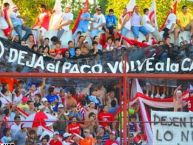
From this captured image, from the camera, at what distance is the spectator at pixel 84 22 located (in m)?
13.7

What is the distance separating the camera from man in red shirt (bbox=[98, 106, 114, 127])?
1084 cm

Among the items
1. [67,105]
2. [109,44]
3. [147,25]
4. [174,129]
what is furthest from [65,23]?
[174,129]

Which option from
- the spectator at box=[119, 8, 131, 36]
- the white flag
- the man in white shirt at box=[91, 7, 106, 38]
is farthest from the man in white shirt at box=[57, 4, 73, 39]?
the white flag

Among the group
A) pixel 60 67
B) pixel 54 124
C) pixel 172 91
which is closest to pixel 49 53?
pixel 60 67

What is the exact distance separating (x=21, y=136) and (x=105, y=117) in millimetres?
1399

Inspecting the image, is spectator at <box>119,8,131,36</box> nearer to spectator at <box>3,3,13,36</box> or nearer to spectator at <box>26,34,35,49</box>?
spectator at <box>26,34,35,49</box>

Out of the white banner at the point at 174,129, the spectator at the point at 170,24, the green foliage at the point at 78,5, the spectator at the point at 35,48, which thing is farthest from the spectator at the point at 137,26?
the green foliage at the point at 78,5

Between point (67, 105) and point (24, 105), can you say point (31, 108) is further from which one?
point (67, 105)

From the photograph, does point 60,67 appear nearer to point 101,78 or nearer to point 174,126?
point 101,78

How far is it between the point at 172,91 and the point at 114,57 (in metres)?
1.12

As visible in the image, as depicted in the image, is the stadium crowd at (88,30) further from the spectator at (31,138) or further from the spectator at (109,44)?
the spectator at (31,138)

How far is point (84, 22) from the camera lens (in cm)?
1400

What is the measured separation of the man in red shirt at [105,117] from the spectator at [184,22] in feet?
8.64

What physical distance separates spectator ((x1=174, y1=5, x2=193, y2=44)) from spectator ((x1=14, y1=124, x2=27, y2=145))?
3782 millimetres
